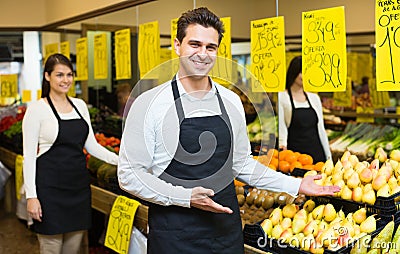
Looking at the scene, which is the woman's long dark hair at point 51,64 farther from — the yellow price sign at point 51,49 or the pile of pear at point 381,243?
the pile of pear at point 381,243

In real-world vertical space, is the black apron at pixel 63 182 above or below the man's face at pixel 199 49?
below

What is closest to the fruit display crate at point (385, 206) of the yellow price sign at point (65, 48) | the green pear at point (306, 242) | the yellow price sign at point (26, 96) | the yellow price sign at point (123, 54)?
the green pear at point (306, 242)

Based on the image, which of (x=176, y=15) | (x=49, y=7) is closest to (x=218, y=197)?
(x=176, y=15)

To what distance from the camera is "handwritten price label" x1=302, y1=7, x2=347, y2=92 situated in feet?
7.43

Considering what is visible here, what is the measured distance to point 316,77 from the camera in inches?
93.5

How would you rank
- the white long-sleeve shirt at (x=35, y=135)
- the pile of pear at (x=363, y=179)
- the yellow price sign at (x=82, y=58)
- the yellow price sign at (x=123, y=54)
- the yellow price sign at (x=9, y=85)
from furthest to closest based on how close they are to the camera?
the yellow price sign at (x=9, y=85), the yellow price sign at (x=82, y=58), the yellow price sign at (x=123, y=54), the white long-sleeve shirt at (x=35, y=135), the pile of pear at (x=363, y=179)

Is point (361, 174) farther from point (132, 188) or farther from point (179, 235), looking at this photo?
point (132, 188)

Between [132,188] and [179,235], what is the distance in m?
0.25

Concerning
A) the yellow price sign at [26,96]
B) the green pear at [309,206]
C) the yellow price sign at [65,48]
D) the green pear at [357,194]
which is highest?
the yellow price sign at [65,48]

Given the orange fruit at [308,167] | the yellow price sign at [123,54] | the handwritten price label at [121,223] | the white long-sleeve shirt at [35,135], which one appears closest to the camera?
the orange fruit at [308,167]

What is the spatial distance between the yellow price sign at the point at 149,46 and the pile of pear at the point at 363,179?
1.49 m

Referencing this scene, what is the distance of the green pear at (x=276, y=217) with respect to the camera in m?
2.32

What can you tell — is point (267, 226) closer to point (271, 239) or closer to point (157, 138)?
point (271, 239)

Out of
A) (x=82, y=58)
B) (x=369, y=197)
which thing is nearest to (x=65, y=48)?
(x=82, y=58)
